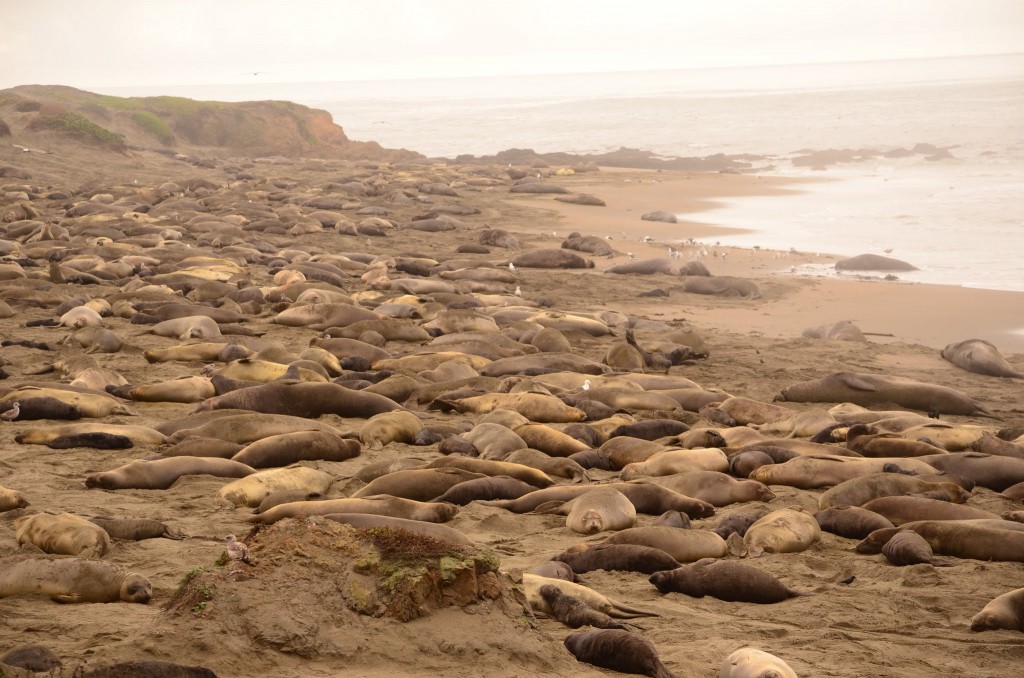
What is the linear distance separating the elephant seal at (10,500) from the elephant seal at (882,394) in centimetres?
545

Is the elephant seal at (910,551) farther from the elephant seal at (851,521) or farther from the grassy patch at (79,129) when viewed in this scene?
the grassy patch at (79,129)

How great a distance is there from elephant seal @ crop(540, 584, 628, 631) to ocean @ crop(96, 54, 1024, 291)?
36.8 feet

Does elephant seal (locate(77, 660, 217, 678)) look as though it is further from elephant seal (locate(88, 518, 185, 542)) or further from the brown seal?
the brown seal

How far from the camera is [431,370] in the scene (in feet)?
26.1

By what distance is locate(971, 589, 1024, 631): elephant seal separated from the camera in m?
3.57

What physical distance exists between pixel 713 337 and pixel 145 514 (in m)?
6.91

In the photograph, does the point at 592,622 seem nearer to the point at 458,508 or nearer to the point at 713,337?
the point at 458,508

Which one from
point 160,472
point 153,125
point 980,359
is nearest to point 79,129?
point 153,125

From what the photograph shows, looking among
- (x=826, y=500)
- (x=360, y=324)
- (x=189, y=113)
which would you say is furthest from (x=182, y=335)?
(x=189, y=113)

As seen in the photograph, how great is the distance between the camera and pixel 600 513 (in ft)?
15.6

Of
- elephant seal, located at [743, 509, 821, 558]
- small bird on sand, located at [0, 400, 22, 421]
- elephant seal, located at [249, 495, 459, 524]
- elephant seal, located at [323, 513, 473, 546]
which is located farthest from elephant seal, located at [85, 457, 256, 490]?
elephant seal, located at [743, 509, 821, 558]

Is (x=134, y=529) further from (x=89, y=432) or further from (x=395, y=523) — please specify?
(x=89, y=432)

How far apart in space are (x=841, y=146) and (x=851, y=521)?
3720 cm

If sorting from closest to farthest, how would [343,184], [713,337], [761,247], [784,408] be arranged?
[784,408]
[713,337]
[761,247]
[343,184]
